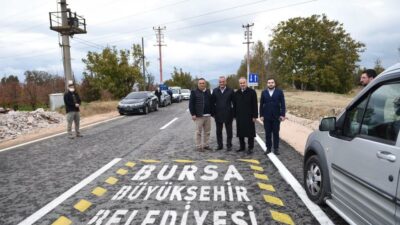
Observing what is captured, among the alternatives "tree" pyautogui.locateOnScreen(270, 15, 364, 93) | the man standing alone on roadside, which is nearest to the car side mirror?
the man standing alone on roadside

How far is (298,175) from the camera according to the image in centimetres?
641

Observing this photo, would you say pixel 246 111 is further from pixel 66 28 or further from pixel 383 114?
pixel 66 28

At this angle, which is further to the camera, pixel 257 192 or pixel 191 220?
pixel 257 192

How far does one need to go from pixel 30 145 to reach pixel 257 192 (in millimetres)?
7960

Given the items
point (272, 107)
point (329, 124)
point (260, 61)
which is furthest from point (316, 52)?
point (329, 124)

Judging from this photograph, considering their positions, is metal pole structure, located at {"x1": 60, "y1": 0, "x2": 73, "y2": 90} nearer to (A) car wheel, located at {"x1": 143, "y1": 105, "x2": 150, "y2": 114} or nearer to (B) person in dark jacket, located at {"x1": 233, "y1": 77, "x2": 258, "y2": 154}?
(A) car wheel, located at {"x1": 143, "y1": 105, "x2": 150, "y2": 114}

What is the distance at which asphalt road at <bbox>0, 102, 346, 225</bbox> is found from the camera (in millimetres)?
4480

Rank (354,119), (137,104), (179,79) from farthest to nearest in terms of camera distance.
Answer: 1. (179,79)
2. (137,104)
3. (354,119)

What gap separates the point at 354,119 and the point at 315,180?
126 centimetres

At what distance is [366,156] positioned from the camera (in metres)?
3.31

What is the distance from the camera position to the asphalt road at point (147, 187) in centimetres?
448

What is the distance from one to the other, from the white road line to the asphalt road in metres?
0.08

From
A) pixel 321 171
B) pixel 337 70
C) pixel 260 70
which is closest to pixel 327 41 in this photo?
pixel 337 70

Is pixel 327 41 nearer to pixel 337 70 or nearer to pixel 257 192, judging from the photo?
pixel 337 70
